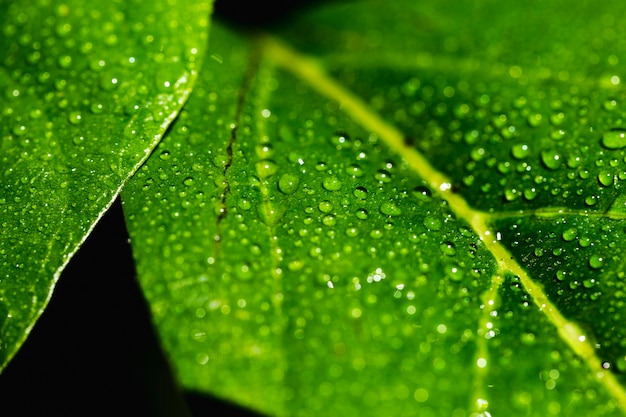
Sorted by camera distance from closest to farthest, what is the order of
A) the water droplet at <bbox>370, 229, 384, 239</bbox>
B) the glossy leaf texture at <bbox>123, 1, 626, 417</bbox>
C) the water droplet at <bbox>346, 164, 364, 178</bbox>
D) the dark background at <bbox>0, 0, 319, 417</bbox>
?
the glossy leaf texture at <bbox>123, 1, 626, 417</bbox> → the water droplet at <bbox>370, 229, 384, 239</bbox> → the water droplet at <bbox>346, 164, 364, 178</bbox> → the dark background at <bbox>0, 0, 319, 417</bbox>

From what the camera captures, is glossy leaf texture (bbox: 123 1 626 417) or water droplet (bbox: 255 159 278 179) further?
water droplet (bbox: 255 159 278 179)

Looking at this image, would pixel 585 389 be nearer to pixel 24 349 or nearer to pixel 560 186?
pixel 560 186

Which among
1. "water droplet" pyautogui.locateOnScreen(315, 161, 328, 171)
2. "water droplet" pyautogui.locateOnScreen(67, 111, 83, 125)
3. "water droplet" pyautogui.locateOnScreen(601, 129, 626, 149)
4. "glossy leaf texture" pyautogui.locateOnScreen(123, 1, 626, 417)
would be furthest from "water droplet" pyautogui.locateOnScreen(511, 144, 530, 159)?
"water droplet" pyautogui.locateOnScreen(67, 111, 83, 125)

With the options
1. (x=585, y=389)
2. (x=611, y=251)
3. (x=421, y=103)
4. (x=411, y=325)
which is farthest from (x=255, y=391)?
(x=421, y=103)

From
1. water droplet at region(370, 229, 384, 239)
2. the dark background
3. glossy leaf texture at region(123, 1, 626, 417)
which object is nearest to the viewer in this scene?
glossy leaf texture at region(123, 1, 626, 417)

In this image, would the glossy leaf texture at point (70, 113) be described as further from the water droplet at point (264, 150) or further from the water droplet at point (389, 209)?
the water droplet at point (389, 209)

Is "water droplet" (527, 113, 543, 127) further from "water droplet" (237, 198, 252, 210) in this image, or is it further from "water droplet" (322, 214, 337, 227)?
"water droplet" (237, 198, 252, 210)
